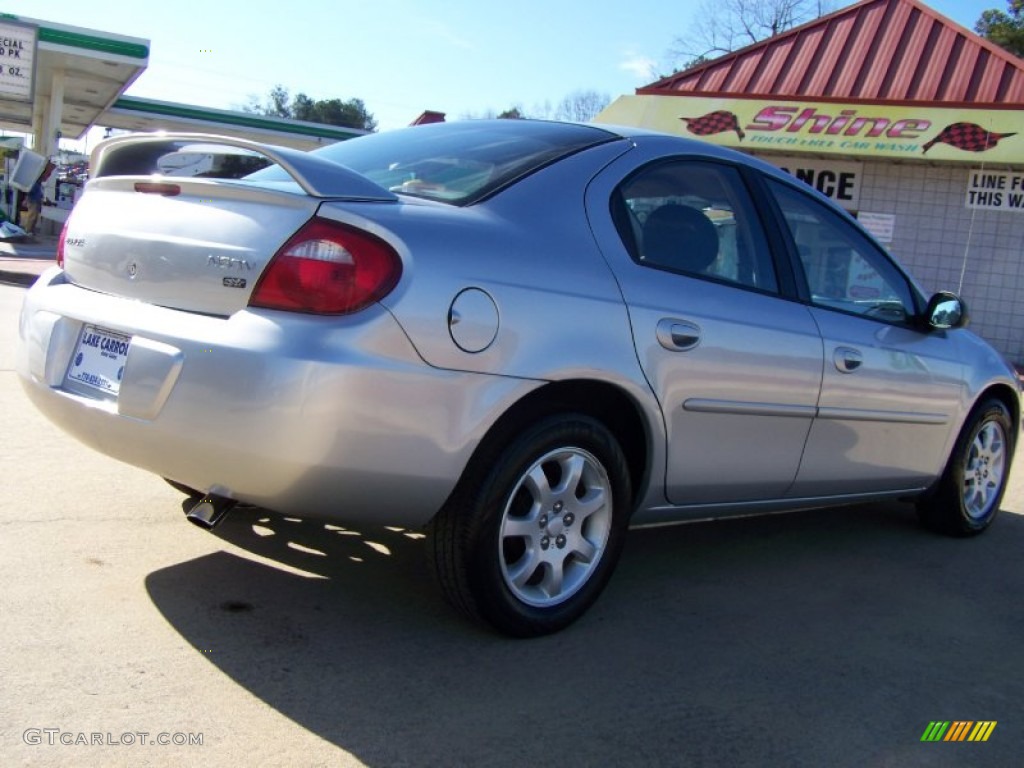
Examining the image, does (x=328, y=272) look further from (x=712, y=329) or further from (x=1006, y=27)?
(x=1006, y=27)

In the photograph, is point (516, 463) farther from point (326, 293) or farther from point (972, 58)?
point (972, 58)

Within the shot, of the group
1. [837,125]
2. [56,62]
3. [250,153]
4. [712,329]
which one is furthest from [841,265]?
[56,62]

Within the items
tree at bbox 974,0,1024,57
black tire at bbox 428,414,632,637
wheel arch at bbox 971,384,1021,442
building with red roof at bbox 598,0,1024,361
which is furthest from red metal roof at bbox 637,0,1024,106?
tree at bbox 974,0,1024,57

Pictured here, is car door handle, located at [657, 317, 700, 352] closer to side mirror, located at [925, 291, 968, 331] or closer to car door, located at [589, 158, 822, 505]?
car door, located at [589, 158, 822, 505]

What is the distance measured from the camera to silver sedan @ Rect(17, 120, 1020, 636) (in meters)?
2.69

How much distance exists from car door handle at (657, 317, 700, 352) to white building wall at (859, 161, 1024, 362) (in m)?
11.0

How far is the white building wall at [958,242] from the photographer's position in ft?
43.9

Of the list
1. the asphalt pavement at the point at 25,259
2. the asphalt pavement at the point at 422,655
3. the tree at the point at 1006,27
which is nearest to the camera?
the asphalt pavement at the point at 422,655

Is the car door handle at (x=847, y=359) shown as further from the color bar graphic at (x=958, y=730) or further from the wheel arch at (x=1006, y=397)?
the color bar graphic at (x=958, y=730)

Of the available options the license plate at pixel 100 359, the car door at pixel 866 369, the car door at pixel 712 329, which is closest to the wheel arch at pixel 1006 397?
the car door at pixel 866 369

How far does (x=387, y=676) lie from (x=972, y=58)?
44.6 ft

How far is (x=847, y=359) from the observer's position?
4082 mm

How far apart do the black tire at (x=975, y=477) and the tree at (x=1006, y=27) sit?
109ft

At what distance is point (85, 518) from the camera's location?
3955 millimetres
